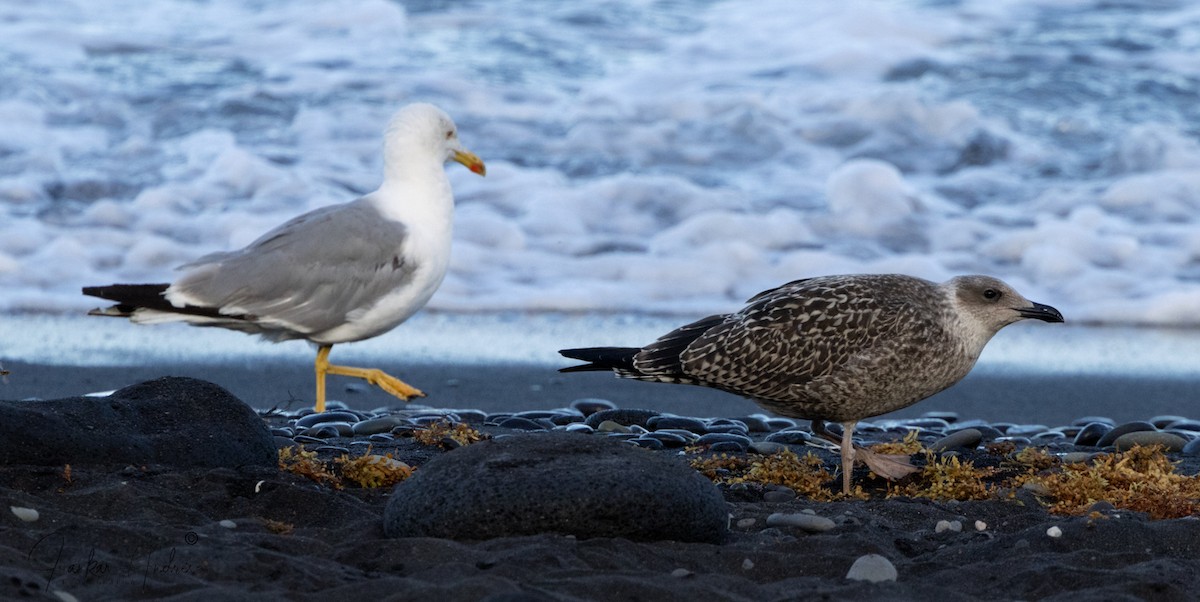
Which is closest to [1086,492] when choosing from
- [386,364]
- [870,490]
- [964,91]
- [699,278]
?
[870,490]

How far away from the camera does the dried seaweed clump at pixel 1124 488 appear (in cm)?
431

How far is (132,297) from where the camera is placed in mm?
6238

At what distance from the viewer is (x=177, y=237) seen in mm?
10344

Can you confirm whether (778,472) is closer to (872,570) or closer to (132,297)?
(872,570)

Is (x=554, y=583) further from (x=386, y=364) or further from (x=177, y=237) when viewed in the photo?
(x=177, y=237)

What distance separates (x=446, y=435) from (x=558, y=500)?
184 centimetres

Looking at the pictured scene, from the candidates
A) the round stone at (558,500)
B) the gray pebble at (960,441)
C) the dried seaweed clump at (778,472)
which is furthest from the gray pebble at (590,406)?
the round stone at (558,500)

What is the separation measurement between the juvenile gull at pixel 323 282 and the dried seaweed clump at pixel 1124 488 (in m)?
3.10

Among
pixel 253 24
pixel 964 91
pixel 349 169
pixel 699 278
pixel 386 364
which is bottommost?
pixel 386 364

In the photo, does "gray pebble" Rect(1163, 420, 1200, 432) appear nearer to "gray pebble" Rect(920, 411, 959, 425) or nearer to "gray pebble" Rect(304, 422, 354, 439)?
"gray pebble" Rect(920, 411, 959, 425)

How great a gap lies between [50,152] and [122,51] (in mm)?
2997
